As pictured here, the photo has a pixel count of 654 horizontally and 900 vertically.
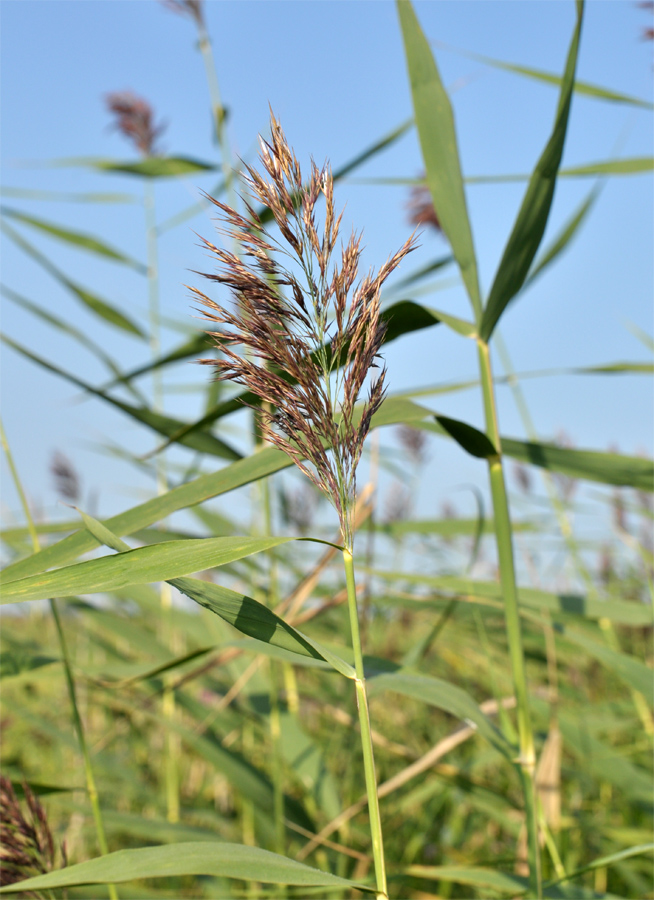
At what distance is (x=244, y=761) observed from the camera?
4.59ft

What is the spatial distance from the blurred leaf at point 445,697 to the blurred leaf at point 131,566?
406mm

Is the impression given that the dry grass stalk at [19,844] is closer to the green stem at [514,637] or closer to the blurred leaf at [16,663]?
the blurred leaf at [16,663]

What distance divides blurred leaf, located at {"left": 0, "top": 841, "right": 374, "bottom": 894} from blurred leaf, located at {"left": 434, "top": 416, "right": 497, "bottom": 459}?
517mm

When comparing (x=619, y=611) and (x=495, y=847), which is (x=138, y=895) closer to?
(x=619, y=611)

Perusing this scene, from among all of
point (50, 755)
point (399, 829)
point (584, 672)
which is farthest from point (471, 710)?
A: point (50, 755)

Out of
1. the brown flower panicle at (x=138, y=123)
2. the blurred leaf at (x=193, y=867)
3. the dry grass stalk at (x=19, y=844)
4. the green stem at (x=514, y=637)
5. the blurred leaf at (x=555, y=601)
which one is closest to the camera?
the blurred leaf at (x=193, y=867)

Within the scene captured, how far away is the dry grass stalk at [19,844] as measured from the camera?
734 millimetres

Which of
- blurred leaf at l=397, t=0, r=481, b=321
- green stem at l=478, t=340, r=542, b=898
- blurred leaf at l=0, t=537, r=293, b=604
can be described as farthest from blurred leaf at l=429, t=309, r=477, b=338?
blurred leaf at l=0, t=537, r=293, b=604

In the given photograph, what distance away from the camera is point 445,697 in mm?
863

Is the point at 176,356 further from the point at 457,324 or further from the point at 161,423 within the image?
the point at 457,324

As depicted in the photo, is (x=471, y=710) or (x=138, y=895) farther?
(x=138, y=895)

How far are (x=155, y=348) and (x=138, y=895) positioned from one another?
1.61 metres

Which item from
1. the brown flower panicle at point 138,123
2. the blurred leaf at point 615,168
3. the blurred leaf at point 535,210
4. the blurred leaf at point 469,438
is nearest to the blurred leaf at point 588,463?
the blurred leaf at point 469,438

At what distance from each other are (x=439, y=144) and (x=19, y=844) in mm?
1027
